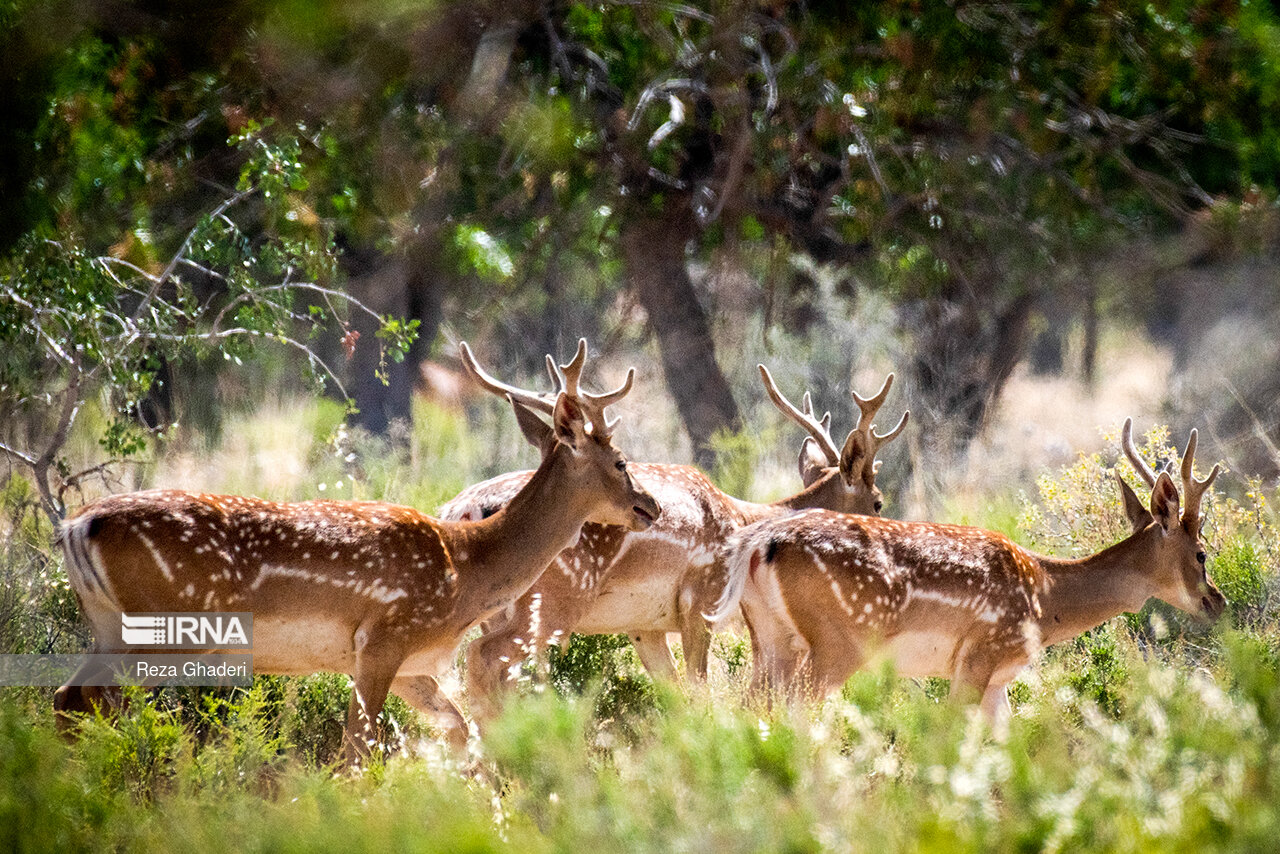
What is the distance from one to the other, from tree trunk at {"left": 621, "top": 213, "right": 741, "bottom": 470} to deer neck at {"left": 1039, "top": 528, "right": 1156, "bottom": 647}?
6889mm

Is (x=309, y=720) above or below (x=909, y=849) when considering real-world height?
above

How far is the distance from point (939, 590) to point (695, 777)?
Result: 261 cm

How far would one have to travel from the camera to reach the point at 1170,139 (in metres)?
12.9

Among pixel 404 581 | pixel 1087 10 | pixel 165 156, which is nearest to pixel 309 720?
pixel 404 581

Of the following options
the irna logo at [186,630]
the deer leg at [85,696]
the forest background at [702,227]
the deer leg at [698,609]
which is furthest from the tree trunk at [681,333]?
the deer leg at [85,696]

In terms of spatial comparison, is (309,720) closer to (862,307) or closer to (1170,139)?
(1170,139)

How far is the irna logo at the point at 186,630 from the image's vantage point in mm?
5238

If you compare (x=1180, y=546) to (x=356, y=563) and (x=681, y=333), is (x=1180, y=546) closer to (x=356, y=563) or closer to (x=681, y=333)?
(x=356, y=563)

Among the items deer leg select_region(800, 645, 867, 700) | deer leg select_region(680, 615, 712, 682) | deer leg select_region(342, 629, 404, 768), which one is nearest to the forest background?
deer leg select_region(680, 615, 712, 682)

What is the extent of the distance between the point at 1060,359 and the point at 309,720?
62.1 feet

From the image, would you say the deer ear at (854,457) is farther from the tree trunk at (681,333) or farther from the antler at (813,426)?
the tree trunk at (681,333)

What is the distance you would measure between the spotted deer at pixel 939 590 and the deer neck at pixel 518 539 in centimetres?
83

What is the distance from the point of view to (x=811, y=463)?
28.6 feet

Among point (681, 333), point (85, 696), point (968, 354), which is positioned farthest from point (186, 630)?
point (968, 354)
